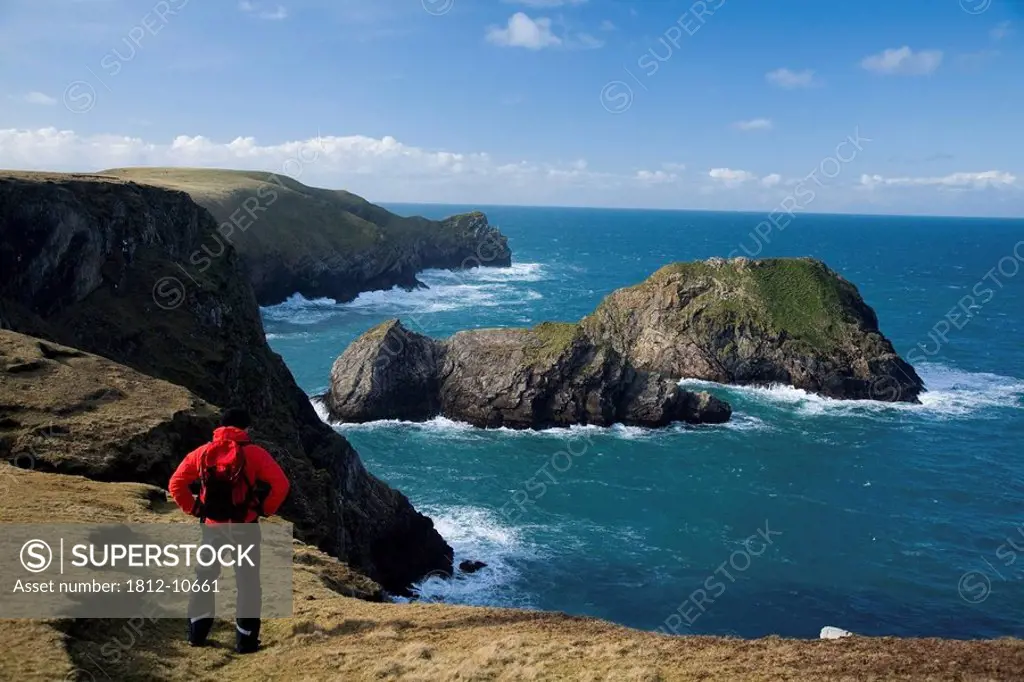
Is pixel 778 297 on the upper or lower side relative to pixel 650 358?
upper

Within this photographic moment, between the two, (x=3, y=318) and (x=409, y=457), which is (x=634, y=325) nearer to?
(x=409, y=457)

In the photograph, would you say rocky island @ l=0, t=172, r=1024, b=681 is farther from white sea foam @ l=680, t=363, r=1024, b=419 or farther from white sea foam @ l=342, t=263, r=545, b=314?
white sea foam @ l=342, t=263, r=545, b=314

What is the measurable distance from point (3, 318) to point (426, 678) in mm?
23763

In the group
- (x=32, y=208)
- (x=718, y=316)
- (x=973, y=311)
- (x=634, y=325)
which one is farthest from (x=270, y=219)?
(x=973, y=311)

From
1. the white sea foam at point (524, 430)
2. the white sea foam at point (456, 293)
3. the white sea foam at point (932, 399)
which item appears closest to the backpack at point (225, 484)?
the white sea foam at point (524, 430)

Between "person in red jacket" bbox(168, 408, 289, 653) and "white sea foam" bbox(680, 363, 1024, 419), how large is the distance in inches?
2389

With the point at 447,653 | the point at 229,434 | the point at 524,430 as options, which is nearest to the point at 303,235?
the point at 524,430

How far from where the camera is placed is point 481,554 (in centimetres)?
3769

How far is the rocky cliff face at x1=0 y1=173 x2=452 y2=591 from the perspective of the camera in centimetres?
2908

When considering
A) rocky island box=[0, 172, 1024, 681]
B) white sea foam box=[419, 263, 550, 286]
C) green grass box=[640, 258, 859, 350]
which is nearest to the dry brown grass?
rocky island box=[0, 172, 1024, 681]

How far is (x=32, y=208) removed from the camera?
3038 centimetres

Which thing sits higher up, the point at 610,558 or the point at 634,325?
the point at 634,325

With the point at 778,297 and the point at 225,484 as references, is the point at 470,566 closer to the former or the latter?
the point at 225,484

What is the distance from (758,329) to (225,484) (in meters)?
67.7
